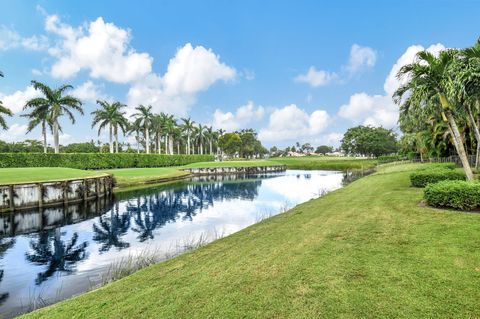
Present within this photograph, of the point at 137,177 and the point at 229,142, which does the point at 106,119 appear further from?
the point at 229,142

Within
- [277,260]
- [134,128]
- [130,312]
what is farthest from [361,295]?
[134,128]

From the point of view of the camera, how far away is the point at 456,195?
1146cm

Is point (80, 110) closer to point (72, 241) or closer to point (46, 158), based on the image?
point (46, 158)

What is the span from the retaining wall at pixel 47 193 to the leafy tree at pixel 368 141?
325 ft

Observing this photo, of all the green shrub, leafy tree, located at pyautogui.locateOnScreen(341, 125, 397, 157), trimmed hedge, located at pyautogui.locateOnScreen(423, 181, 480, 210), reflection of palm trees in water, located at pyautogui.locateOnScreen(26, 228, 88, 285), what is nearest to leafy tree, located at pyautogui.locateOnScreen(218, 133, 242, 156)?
leafy tree, located at pyautogui.locateOnScreen(341, 125, 397, 157)

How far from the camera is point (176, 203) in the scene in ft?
90.5

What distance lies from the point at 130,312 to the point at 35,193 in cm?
2264

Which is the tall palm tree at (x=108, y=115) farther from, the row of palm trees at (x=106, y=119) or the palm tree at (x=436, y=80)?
the palm tree at (x=436, y=80)

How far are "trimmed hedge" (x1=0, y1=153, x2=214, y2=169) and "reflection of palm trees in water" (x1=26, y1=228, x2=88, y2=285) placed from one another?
92.0 ft

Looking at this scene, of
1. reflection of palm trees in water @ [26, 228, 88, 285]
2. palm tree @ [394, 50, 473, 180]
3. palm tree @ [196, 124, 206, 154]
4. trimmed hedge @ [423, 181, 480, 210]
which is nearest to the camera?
trimmed hedge @ [423, 181, 480, 210]

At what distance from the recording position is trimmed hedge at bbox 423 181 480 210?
11.1 m

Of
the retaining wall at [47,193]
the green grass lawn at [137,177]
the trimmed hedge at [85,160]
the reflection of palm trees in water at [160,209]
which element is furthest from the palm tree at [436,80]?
the trimmed hedge at [85,160]

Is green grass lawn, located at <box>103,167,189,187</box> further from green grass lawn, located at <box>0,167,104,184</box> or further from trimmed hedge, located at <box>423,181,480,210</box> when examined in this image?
trimmed hedge, located at <box>423,181,480,210</box>

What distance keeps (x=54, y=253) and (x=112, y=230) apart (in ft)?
14.3
